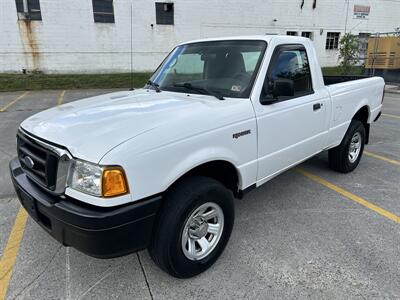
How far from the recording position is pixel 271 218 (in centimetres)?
357

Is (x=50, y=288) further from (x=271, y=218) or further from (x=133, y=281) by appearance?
(x=271, y=218)

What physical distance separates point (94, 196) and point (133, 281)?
964 mm

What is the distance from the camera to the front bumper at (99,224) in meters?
2.02

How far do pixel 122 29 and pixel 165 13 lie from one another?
3.09 meters

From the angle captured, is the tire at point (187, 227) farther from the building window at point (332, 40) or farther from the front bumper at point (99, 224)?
the building window at point (332, 40)

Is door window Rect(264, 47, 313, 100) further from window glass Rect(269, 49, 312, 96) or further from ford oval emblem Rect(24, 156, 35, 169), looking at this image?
ford oval emblem Rect(24, 156, 35, 169)

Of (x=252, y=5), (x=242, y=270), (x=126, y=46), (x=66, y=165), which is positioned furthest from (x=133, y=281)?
(x=252, y=5)

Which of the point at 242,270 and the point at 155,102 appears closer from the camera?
the point at 242,270

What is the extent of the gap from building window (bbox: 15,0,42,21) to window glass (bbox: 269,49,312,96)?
19927 millimetres

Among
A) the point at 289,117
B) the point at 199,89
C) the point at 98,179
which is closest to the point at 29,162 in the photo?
the point at 98,179

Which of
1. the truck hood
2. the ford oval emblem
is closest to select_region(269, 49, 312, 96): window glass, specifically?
the truck hood

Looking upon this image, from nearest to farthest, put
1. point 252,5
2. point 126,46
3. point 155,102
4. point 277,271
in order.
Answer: point 277,271 → point 155,102 → point 126,46 → point 252,5

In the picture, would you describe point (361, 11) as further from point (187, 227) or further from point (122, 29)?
point (187, 227)

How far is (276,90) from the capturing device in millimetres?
3010
